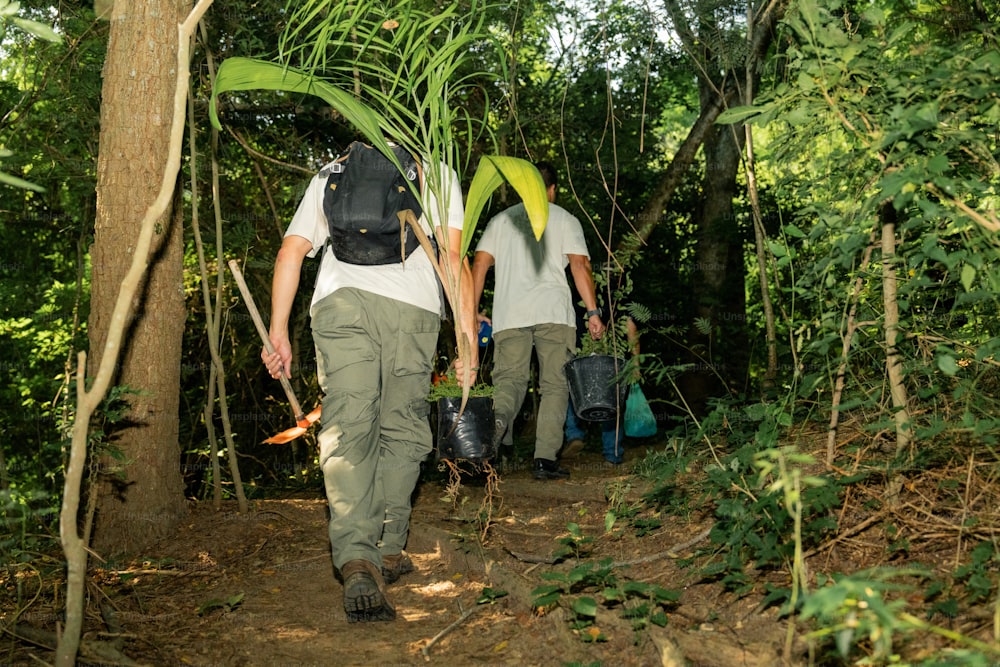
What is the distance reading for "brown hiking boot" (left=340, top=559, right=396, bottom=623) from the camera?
3.58 meters

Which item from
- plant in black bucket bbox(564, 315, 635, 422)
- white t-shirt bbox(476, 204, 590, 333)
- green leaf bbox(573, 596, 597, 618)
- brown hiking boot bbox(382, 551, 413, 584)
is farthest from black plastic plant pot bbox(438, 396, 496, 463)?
white t-shirt bbox(476, 204, 590, 333)

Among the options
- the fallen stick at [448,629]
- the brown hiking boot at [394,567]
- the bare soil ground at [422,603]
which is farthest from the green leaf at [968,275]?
the brown hiking boot at [394,567]

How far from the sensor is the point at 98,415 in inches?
166

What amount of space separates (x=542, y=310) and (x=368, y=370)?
94.8 inches

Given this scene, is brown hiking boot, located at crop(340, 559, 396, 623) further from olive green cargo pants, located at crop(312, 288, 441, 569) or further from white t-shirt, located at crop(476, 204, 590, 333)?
white t-shirt, located at crop(476, 204, 590, 333)

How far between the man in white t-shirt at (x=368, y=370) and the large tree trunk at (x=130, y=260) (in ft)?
3.32

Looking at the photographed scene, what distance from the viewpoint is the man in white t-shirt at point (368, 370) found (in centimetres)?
374

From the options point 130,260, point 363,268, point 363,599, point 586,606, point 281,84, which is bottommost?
point 363,599

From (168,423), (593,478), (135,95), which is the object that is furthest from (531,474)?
(135,95)

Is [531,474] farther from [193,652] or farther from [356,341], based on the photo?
[193,652]

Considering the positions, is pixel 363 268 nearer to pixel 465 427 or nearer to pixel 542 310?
pixel 465 427

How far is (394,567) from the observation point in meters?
4.17

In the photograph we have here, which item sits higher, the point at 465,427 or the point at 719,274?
the point at 719,274

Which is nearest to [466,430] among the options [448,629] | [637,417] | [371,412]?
[371,412]
